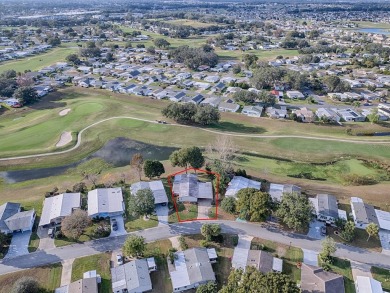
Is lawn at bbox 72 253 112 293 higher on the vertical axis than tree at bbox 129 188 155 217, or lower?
lower

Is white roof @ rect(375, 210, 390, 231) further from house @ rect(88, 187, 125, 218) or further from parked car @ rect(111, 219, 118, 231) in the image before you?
house @ rect(88, 187, 125, 218)

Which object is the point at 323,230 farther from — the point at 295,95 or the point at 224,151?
the point at 295,95

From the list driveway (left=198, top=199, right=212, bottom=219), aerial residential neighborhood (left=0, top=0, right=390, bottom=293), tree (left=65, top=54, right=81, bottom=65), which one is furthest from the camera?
tree (left=65, top=54, right=81, bottom=65)

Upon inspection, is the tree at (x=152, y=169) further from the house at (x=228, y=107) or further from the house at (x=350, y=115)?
the house at (x=350, y=115)

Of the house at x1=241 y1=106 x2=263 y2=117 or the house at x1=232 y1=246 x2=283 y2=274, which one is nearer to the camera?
the house at x1=232 y1=246 x2=283 y2=274

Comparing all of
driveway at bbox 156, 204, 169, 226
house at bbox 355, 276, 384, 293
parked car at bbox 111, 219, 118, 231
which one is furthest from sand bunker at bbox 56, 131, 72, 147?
house at bbox 355, 276, 384, 293

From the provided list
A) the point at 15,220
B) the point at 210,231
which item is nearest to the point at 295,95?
the point at 210,231

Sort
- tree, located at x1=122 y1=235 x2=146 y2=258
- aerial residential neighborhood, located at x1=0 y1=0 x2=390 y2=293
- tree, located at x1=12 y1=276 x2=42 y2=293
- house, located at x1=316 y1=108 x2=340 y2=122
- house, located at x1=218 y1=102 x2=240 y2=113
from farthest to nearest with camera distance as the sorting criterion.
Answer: house, located at x1=218 y1=102 x2=240 y2=113, house, located at x1=316 y1=108 x2=340 y2=122, tree, located at x1=122 y1=235 x2=146 y2=258, aerial residential neighborhood, located at x1=0 y1=0 x2=390 y2=293, tree, located at x1=12 y1=276 x2=42 y2=293
